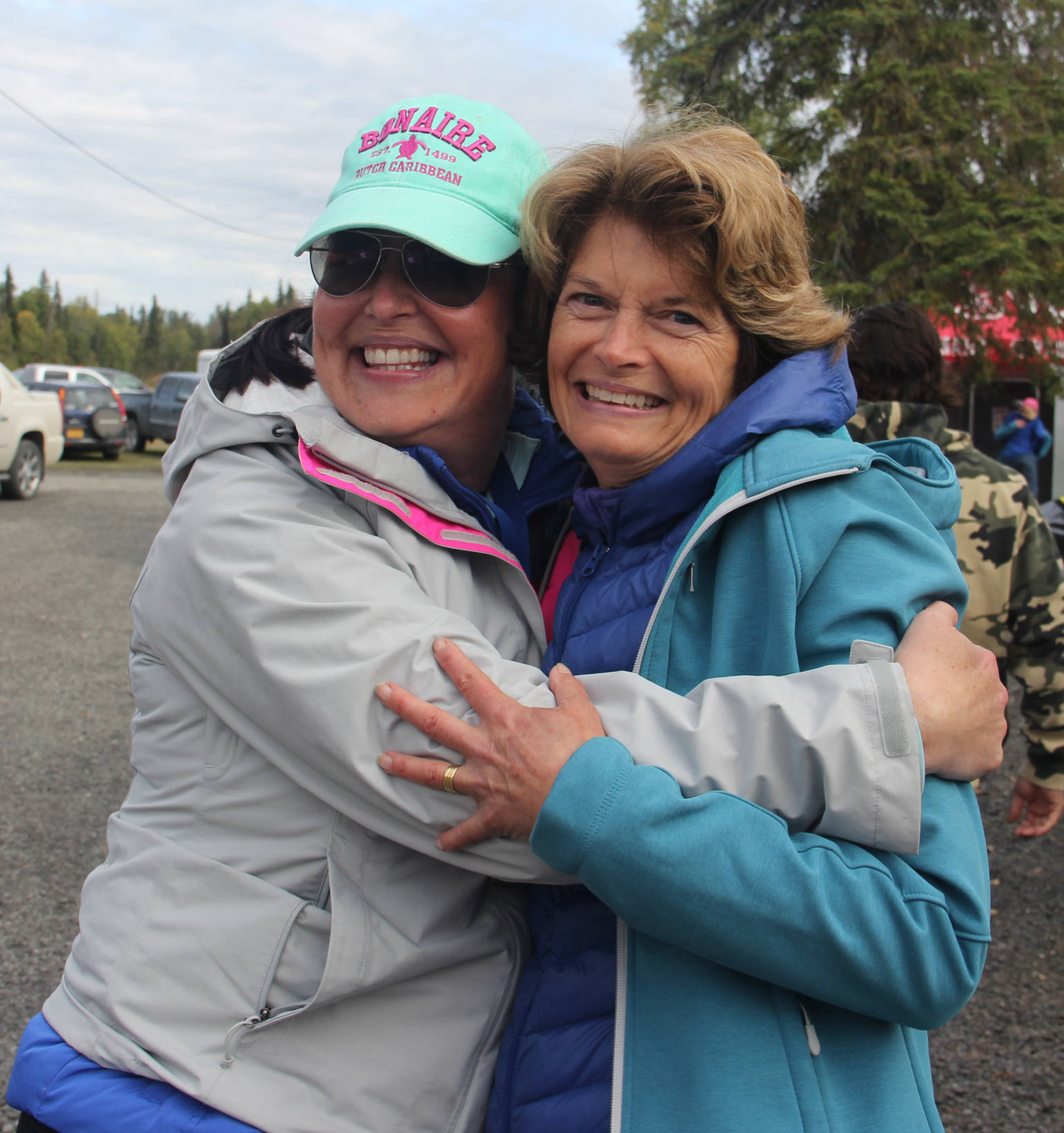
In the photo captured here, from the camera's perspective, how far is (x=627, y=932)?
1418 mm

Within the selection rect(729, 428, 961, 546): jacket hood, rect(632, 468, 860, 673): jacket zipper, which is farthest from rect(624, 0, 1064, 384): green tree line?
rect(632, 468, 860, 673): jacket zipper

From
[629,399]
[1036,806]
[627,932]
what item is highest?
[629,399]

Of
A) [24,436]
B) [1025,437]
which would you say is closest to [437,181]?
[1025,437]

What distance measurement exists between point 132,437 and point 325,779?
27756 mm

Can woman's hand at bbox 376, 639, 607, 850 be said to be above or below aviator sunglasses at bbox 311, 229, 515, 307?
below

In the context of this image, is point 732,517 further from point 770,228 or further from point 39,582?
point 39,582

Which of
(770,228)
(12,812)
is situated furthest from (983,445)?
(770,228)

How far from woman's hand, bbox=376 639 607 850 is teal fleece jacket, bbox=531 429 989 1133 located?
38 mm

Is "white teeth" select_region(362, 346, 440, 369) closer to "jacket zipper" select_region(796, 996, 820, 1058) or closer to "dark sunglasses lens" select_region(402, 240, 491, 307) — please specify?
"dark sunglasses lens" select_region(402, 240, 491, 307)

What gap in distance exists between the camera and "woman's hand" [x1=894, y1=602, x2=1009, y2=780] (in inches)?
53.5

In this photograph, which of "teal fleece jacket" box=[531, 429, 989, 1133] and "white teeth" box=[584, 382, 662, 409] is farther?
"white teeth" box=[584, 382, 662, 409]

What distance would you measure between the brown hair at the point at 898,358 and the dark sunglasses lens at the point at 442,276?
244 cm

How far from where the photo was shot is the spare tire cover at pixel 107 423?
76.0ft

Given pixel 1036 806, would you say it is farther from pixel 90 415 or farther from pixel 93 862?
pixel 90 415
